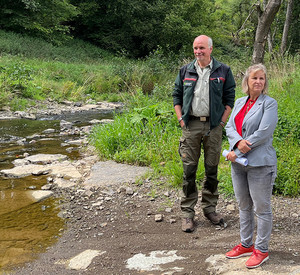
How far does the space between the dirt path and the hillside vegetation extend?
0.52 meters

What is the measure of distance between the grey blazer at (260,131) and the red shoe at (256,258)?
0.78m

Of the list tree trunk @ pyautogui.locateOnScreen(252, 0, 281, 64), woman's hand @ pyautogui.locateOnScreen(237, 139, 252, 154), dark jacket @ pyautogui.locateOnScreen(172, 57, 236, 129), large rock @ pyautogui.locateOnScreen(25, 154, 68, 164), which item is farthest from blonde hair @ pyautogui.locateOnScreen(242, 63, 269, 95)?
large rock @ pyautogui.locateOnScreen(25, 154, 68, 164)

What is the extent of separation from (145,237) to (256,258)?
1374 mm

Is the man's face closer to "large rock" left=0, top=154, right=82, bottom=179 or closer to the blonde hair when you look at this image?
the blonde hair

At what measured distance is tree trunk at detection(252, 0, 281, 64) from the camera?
694 centimetres

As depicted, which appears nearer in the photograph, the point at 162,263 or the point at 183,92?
the point at 162,263

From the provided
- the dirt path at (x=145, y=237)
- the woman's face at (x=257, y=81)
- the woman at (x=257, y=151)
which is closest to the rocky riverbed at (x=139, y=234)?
the dirt path at (x=145, y=237)

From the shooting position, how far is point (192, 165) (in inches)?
160

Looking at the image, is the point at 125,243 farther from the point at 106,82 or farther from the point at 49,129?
the point at 106,82

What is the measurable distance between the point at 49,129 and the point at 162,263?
298 inches

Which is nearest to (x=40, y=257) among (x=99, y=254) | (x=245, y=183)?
(x=99, y=254)

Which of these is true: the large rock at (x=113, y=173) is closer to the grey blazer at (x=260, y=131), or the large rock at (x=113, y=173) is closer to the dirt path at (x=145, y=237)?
the dirt path at (x=145, y=237)

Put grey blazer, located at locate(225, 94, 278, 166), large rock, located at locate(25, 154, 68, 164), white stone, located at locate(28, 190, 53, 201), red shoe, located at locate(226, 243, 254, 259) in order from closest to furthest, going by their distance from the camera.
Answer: grey blazer, located at locate(225, 94, 278, 166) → red shoe, located at locate(226, 243, 254, 259) → white stone, located at locate(28, 190, 53, 201) → large rock, located at locate(25, 154, 68, 164)

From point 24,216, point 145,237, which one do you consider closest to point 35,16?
point 24,216
